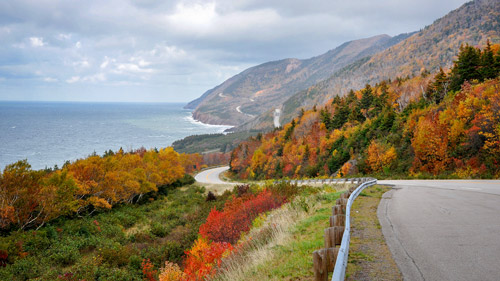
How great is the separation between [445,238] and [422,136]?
33135 millimetres

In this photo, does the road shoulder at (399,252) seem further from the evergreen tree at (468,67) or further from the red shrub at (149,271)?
the evergreen tree at (468,67)

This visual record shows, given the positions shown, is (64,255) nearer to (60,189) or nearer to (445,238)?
(60,189)

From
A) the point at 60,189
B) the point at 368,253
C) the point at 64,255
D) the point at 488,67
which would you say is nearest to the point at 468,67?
the point at 488,67

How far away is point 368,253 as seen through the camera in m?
5.68

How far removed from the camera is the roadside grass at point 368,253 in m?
4.68

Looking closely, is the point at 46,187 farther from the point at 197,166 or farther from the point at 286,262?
the point at 197,166

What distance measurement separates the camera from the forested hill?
28.0 metres

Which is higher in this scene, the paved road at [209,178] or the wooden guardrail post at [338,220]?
the wooden guardrail post at [338,220]

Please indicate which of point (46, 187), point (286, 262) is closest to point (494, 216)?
point (286, 262)

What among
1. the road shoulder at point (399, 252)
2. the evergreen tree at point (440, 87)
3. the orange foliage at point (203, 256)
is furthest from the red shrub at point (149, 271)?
the evergreen tree at point (440, 87)

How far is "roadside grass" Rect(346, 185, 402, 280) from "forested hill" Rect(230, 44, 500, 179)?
64.4ft

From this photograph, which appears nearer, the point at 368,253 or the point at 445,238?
the point at 368,253

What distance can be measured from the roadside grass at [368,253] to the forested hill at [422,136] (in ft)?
64.4

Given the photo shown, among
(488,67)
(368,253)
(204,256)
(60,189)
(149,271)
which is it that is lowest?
Result: (149,271)
